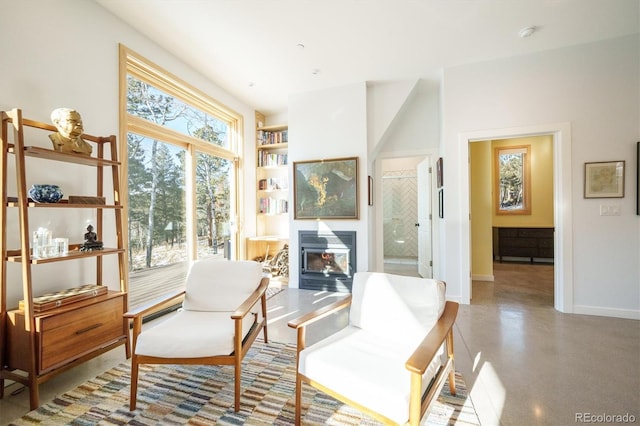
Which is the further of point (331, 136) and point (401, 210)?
point (401, 210)

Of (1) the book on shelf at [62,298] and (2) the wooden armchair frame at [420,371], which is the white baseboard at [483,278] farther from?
(1) the book on shelf at [62,298]

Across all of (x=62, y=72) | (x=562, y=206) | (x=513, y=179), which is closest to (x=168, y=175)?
(x=62, y=72)

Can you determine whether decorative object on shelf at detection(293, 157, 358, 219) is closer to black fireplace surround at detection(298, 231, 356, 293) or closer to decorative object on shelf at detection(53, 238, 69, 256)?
black fireplace surround at detection(298, 231, 356, 293)

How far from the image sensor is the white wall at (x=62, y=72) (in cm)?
188

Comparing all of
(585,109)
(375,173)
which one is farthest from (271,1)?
(585,109)

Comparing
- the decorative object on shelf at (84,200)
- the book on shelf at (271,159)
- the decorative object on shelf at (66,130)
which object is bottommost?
the decorative object on shelf at (84,200)

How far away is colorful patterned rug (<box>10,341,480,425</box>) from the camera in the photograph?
1.48 m

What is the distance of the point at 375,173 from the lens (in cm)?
436

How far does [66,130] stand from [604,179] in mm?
4922

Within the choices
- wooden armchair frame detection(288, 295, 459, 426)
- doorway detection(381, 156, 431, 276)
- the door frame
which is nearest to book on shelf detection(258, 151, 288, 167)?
the door frame

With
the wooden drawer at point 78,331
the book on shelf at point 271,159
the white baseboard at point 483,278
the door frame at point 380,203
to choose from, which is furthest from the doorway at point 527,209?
the wooden drawer at point 78,331

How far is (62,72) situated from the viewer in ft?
7.07

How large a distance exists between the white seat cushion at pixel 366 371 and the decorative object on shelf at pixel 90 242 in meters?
1.83

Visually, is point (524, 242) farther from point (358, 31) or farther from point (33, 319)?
point (33, 319)
